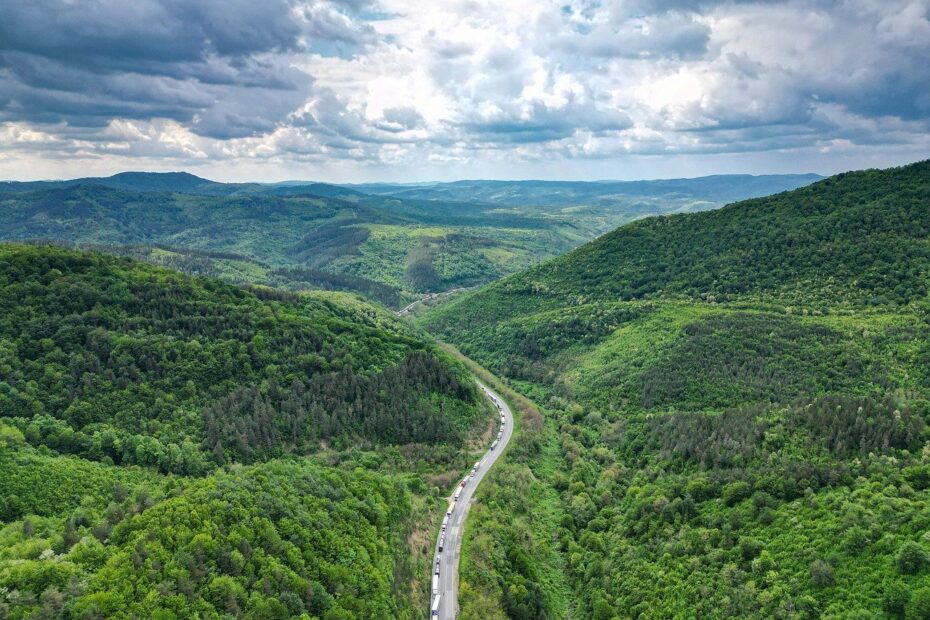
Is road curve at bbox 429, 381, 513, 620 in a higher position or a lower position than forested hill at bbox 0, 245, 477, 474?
lower

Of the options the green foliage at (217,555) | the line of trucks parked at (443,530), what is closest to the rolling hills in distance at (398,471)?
the green foliage at (217,555)

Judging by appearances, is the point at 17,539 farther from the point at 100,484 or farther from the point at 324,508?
the point at 324,508

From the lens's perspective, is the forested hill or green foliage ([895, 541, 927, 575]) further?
the forested hill

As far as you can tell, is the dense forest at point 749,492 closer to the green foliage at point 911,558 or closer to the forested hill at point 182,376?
the green foliage at point 911,558

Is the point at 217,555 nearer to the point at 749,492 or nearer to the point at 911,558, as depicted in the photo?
the point at 911,558

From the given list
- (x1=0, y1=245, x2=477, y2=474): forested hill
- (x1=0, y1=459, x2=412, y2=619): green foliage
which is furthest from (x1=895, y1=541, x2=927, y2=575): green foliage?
(x1=0, y1=245, x2=477, y2=474): forested hill

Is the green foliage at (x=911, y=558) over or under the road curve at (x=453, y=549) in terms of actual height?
over

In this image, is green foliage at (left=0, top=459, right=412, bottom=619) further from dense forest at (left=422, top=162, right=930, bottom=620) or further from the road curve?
dense forest at (left=422, top=162, right=930, bottom=620)
